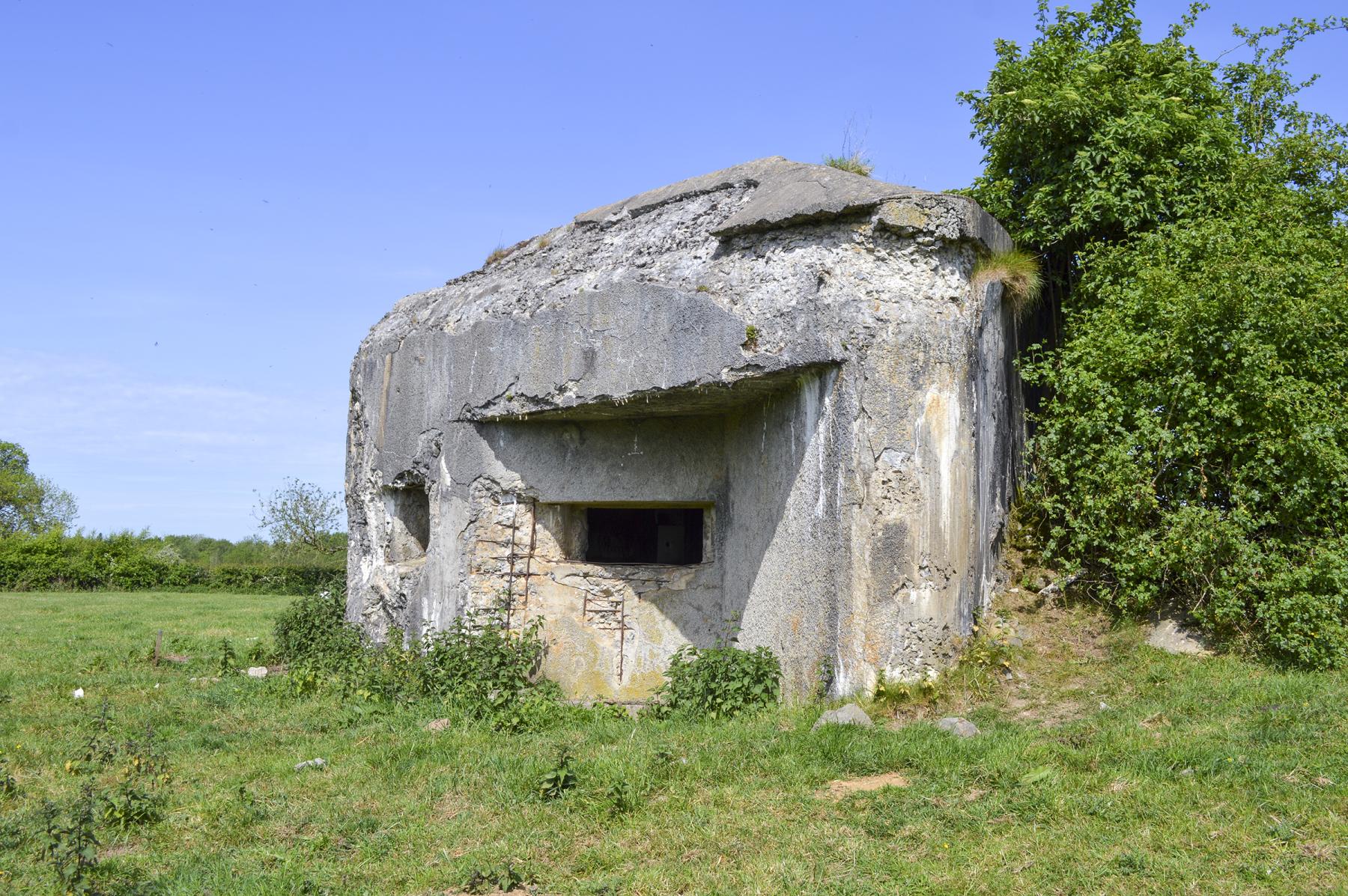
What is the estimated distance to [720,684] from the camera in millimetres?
6996

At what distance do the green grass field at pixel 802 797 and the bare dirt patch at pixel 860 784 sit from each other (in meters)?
0.05

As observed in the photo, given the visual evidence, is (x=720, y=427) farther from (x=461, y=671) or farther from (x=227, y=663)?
(x=227, y=663)

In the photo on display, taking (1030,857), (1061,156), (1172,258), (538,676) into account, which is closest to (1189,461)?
(1172,258)

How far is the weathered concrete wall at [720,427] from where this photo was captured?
6789 millimetres

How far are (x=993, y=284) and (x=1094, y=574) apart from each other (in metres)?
2.19

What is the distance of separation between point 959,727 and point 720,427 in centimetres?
332

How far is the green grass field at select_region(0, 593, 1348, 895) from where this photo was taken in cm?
429

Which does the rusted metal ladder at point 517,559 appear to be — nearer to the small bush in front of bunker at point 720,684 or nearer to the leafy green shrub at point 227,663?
the small bush in front of bunker at point 720,684

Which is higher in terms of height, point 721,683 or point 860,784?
point 721,683

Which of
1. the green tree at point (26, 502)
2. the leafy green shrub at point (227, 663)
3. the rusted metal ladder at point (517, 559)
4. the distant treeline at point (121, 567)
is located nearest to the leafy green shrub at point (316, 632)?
the leafy green shrub at point (227, 663)

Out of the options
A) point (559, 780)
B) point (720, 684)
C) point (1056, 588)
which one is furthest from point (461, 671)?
point (1056, 588)

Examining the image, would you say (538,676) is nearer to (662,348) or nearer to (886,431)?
(662,348)

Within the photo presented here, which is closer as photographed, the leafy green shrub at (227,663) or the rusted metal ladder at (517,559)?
the rusted metal ladder at (517,559)

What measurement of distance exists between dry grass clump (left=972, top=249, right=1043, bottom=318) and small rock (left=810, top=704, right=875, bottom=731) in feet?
10.0
